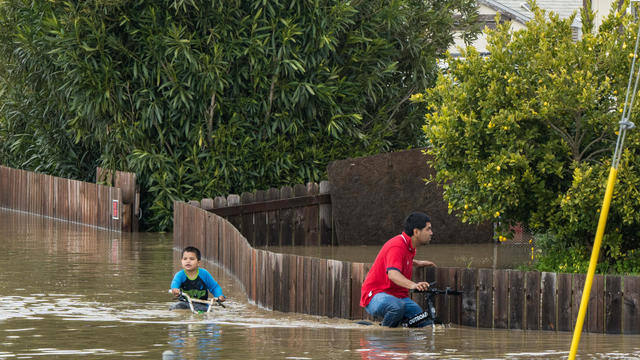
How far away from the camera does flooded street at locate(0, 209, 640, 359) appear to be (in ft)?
31.1

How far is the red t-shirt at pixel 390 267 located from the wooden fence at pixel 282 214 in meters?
9.46

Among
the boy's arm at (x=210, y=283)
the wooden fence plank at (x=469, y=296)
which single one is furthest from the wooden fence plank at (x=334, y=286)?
the boy's arm at (x=210, y=283)

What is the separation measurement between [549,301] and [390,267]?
1622 mm

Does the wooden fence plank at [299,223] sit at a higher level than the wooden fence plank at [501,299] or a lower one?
higher

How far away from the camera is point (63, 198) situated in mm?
27531

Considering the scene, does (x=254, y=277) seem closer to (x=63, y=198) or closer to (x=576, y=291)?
(x=576, y=291)

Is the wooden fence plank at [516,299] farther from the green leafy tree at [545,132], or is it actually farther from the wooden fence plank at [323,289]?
the wooden fence plank at [323,289]

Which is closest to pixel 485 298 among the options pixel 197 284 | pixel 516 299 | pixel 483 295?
pixel 483 295

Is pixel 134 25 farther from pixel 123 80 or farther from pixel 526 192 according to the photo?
pixel 526 192

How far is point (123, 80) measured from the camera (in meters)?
24.5

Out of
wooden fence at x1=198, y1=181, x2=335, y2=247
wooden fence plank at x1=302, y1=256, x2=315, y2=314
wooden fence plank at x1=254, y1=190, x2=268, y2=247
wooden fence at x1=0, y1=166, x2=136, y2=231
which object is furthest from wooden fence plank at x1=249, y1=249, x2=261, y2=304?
wooden fence at x1=0, y1=166, x2=136, y2=231

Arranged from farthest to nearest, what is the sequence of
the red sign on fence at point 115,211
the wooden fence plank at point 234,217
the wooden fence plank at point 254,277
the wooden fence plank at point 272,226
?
1. the red sign on fence at point 115,211
2. the wooden fence plank at point 272,226
3. the wooden fence plank at point 234,217
4. the wooden fence plank at point 254,277

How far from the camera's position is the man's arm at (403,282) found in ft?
35.5

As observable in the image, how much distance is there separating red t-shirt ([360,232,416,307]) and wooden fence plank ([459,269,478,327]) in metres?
0.56
